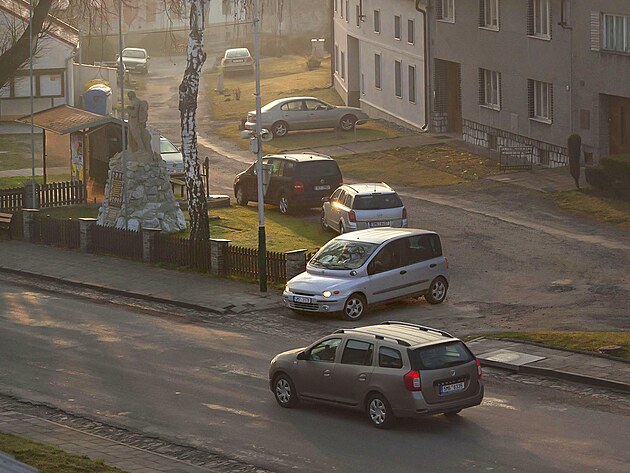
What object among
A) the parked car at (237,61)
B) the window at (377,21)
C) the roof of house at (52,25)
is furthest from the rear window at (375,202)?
the parked car at (237,61)

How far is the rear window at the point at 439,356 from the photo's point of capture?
19.4 metres

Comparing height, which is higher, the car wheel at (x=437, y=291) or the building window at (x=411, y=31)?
the building window at (x=411, y=31)

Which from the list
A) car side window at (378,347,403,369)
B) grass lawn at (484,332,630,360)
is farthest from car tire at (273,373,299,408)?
grass lawn at (484,332,630,360)

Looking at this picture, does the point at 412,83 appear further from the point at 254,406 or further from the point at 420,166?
the point at 254,406

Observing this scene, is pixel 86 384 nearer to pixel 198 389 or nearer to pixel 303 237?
pixel 198 389

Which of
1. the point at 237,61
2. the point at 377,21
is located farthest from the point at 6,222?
the point at 237,61

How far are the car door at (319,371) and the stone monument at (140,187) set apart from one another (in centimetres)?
1863

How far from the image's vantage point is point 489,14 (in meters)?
52.3

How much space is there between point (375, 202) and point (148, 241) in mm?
6439

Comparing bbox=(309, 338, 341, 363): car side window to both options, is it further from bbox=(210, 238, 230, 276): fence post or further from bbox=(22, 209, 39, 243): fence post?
bbox=(22, 209, 39, 243): fence post

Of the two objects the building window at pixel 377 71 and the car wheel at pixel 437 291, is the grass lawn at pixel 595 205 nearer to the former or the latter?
the car wheel at pixel 437 291

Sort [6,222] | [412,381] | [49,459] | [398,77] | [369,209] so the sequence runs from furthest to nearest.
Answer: [398,77], [6,222], [369,209], [412,381], [49,459]

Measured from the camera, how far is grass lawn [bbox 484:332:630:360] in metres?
24.7

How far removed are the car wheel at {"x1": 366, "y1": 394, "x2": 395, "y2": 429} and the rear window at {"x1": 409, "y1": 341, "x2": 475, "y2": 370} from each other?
78cm
